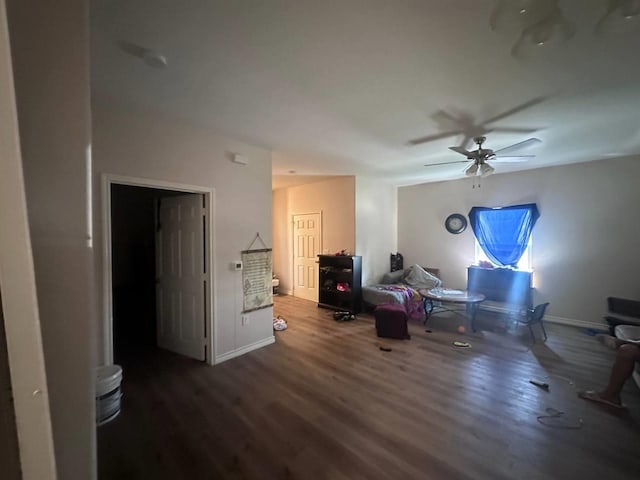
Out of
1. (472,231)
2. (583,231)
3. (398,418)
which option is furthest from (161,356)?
(583,231)

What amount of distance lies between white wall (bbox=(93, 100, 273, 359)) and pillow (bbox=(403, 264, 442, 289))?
137 inches

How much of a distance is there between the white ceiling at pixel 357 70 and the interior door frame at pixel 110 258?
27.7 inches

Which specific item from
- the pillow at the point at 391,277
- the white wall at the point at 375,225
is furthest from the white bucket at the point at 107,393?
the pillow at the point at 391,277

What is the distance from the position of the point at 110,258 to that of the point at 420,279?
542 centimetres

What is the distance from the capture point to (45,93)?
0.49m

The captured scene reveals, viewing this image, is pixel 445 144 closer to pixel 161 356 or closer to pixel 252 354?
pixel 252 354

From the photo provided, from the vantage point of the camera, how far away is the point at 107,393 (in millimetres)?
2203

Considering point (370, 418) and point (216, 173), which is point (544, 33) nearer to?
point (370, 418)

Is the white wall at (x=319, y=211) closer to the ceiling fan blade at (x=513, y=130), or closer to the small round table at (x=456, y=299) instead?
the small round table at (x=456, y=299)

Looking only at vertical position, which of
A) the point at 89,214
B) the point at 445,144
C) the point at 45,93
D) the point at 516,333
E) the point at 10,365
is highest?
the point at 445,144

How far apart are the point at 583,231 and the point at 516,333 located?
2108 millimetres

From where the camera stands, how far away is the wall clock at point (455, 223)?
5852mm

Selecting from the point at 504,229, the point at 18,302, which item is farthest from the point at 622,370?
the point at 18,302

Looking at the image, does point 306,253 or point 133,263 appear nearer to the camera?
point 133,263
